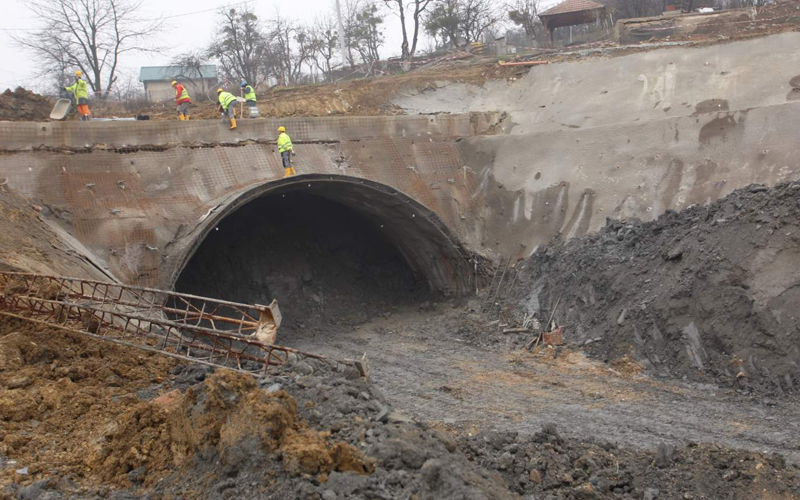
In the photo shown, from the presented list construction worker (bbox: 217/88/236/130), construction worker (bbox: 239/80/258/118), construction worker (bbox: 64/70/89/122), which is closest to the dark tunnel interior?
construction worker (bbox: 217/88/236/130)

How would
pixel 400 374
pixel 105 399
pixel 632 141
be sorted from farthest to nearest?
pixel 632 141
pixel 400 374
pixel 105 399

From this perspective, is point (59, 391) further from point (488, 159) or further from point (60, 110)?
point (488, 159)

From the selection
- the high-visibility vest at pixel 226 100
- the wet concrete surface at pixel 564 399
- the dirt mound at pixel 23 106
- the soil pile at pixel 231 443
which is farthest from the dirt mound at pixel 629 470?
the dirt mound at pixel 23 106

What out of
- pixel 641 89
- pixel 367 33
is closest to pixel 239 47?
pixel 367 33

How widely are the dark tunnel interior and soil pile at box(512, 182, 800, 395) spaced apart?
20.6 ft

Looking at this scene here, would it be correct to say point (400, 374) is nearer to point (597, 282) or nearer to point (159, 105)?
point (597, 282)

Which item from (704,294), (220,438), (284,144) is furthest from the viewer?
(284,144)

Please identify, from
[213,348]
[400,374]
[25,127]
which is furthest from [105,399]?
[25,127]

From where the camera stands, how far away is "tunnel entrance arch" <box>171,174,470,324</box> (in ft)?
59.4

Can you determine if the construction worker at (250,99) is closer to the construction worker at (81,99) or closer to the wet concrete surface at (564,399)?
the construction worker at (81,99)

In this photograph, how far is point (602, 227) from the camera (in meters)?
16.8

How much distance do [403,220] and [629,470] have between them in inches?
442

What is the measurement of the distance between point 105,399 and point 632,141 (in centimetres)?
1342

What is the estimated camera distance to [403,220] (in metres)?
18.9
